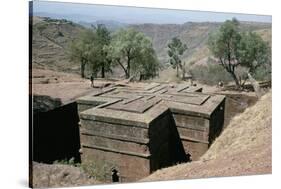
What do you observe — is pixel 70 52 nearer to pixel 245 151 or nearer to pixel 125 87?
pixel 125 87

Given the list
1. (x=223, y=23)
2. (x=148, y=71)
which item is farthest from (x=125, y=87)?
(x=223, y=23)

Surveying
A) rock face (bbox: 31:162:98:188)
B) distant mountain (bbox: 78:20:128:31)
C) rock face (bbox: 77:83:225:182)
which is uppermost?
distant mountain (bbox: 78:20:128:31)

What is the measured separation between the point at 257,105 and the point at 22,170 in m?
2.95

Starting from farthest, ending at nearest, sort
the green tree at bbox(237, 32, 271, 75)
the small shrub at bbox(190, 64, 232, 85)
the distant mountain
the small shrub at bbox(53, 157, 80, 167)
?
the green tree at bbox(237, 32, 271, 75)
the small shrub at bbox(190, 64, 232, 85)
the distant mountain
the small shrub at bbox(53, 157, 80, 167)

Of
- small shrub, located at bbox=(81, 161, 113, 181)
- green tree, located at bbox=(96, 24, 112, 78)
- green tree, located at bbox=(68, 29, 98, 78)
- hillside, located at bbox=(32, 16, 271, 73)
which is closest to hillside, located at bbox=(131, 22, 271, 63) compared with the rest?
hillside, located at bbox=(32, 16, 271, 73)

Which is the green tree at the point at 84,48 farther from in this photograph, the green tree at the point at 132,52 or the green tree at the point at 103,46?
the green tree at the point at 132,52

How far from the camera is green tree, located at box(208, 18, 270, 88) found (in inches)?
218

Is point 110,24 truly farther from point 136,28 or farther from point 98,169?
point 98,169

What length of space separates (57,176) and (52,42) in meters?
1.37

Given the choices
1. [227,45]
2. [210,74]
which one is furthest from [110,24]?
[227,45]

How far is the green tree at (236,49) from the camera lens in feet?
18.2

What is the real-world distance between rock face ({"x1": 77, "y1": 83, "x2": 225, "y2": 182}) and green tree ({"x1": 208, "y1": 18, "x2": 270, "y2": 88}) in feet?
1.45

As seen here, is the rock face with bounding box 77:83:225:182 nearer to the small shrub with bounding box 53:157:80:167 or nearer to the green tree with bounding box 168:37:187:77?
the small shrub with bounding box 53:157:80:167

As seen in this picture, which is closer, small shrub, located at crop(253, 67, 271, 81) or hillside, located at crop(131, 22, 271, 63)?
hillside, located at crop(131, 22, 271, 63)
